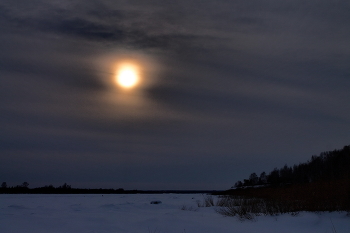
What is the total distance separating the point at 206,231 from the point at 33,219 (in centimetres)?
783

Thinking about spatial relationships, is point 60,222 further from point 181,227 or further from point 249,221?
point 249,221

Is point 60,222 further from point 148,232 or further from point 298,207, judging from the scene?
point 298,207

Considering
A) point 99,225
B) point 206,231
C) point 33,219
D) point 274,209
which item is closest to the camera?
point 206,231

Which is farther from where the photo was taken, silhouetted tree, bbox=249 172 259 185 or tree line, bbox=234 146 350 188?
silhouetted tree, bbox=249 172 259 185

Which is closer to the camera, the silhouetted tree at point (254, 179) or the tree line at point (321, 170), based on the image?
the tree line at point (321, 170)

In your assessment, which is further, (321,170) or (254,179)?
(254,179)

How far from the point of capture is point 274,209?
16.2 meters

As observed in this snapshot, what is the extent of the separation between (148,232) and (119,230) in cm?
121

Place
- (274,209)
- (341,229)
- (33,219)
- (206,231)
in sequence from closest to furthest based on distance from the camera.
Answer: (341,229) → (206,231) → (33,219) → (274,209)

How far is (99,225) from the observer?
13570 mm

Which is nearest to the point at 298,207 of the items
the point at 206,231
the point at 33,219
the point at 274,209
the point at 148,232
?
the point at 274,209

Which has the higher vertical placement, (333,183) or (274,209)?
(333,183)

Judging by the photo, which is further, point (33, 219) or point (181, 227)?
point (33, 219)

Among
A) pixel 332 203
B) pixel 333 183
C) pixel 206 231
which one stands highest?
pixel 333 183
